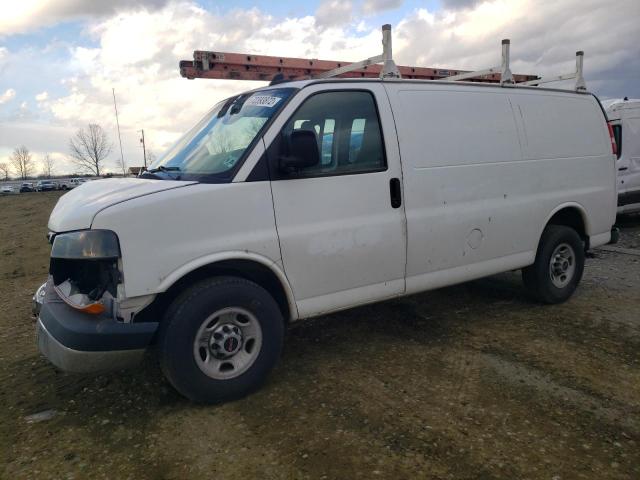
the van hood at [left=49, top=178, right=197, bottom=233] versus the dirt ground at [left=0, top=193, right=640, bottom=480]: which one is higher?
the van hood at [left=49, top=178, right=197, bottom=233]

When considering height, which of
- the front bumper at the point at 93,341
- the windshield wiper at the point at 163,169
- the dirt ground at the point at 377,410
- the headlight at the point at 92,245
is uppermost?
the windshield wiper at the point at 163,169

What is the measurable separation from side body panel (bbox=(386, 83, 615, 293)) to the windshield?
1.07 meters

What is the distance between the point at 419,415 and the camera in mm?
3232

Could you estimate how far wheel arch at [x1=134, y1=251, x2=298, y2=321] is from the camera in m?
3.21

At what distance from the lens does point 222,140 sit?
3820mm

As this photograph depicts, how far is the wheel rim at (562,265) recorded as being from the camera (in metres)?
5.32

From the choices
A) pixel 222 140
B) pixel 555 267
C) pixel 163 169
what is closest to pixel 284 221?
pixel 222 140

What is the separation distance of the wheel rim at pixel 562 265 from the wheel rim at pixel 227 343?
11.1 feet

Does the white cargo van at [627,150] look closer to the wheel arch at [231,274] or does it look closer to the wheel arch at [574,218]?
the wheel arch at [574,218]

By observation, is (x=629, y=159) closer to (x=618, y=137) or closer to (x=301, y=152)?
(x=618, y=137)

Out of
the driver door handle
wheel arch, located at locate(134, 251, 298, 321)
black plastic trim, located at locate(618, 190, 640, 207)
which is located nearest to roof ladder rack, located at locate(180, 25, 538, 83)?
the driver door handle

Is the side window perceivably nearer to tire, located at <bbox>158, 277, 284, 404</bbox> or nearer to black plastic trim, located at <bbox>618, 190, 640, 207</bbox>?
tire, located at <bbox>158, 277, 284, 404</bbox>

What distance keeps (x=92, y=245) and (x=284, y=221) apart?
1220mm

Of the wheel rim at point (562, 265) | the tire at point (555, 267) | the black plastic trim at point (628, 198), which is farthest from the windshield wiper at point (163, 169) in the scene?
the black plastic trim at point (628, 198)
